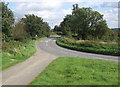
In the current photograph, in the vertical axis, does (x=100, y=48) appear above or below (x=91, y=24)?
below

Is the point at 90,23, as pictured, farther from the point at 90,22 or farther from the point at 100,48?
the point at 100,48

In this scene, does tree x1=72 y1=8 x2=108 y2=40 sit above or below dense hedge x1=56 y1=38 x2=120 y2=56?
above

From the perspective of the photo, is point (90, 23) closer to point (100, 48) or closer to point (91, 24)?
point (91, 24)

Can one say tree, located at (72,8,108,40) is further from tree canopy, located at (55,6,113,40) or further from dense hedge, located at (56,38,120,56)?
dense hedge, located at (56,38,120,56)

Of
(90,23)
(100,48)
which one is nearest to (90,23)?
(90,23)

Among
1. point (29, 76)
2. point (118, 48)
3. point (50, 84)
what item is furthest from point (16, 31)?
point (50, 84)

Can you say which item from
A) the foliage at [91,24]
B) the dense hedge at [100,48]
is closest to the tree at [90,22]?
the foliage at [91,24]

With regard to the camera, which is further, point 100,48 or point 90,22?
point 90,22

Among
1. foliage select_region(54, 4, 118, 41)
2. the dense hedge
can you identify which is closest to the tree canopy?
foliage select_region(54, 4, 118, 41)

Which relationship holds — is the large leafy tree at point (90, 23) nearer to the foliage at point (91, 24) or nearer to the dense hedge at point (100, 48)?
the foliage at point (91, 24)

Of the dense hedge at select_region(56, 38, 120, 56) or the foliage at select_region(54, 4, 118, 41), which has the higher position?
the foliage at select_region(54, 4, 118, 41)

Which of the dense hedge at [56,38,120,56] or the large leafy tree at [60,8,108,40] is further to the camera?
the large leafy tree at [60,8,108,40]

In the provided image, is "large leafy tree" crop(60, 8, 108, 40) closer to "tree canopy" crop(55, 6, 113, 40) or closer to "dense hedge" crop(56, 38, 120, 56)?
"tree canopy" crop(55, 6, 113, 40)

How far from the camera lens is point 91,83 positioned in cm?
782
